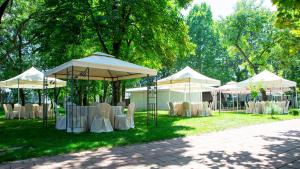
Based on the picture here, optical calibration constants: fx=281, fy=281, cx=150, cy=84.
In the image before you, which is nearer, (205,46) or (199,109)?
(199,109)

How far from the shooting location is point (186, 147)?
22.5 ft

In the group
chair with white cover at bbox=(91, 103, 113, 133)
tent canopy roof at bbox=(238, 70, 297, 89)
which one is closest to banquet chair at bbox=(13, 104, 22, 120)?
chair with white cover at bbox=(91, 103, 113, 133)

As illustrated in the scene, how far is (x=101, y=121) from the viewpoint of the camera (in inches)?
374

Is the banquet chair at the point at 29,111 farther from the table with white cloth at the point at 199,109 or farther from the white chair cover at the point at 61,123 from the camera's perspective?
the table with white cloth at the point at 199,109

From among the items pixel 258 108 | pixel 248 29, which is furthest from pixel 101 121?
pixel 248 29

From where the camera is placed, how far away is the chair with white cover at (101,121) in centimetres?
943

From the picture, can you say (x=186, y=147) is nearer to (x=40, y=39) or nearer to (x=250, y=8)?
(x=40, y=39)

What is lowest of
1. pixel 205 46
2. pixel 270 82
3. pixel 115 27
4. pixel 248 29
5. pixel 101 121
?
pixel 101 121

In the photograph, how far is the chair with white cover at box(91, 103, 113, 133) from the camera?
943 cm

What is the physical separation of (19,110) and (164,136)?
11182 millimetres

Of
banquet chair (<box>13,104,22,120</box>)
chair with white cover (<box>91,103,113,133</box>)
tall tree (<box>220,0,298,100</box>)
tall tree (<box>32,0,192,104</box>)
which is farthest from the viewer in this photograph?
tall tree (<box>220,0,298,100</box>)

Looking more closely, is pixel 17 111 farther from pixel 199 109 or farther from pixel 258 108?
pixel 258 108

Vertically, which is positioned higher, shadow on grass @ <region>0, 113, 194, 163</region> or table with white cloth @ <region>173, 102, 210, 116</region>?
table with white cloth @ <region>173, 102, 210, 116</region>

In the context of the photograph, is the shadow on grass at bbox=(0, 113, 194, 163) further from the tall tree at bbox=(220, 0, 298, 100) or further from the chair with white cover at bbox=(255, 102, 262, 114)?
the tall tree at bbox=(220, 0, 298, 100)
